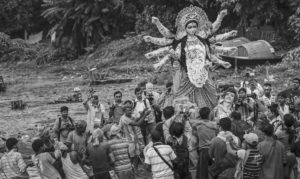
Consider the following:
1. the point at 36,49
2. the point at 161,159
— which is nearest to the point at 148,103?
the point at 161,159

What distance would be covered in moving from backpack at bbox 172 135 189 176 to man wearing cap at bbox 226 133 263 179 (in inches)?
25.5

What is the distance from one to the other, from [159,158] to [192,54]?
14.8 ft

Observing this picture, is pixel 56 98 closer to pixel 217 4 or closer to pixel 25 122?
pixel 25 122

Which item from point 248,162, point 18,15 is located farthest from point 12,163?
point 18,15

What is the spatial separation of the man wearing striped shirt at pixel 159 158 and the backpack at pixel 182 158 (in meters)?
0.13

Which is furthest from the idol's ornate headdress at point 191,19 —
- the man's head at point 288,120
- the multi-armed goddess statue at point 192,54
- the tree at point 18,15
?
the tree at point 18,15

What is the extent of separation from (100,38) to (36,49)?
4.57 meters

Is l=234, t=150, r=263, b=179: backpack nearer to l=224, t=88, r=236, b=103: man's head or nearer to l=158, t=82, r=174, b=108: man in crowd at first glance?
l=224, t=88, r=236, b=103: man's head

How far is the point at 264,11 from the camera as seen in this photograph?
25.4m

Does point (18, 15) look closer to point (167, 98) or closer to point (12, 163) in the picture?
A: point (167, 98)

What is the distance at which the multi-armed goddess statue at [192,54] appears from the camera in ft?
39.9

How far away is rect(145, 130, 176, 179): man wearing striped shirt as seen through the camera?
8.00 meters

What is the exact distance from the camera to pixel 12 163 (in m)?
8.72

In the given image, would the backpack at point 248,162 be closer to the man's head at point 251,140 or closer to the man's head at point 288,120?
the man's head at point 251,140
